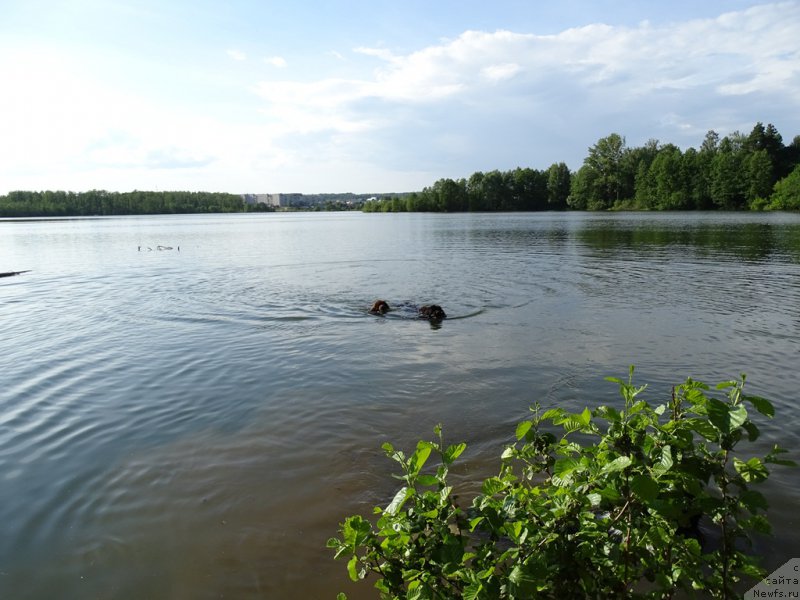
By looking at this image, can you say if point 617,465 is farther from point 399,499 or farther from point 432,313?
point 432,313

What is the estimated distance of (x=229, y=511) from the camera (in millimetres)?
5246

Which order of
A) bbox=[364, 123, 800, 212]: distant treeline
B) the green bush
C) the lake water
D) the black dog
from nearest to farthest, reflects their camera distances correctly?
the green bush → the lake water → the black dog → bbox=[364, 123, 800, 212]: distant treeline

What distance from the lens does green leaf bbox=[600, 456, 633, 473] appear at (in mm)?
2014

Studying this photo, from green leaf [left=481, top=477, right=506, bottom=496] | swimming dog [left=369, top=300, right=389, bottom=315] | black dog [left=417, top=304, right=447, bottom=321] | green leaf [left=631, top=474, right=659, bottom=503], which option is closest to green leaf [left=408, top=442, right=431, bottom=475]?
green leaf [left=481, top=477, right=506, bottom=496]

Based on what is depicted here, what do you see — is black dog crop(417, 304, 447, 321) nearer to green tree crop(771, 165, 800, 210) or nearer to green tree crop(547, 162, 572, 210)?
green tree crop(771, 165, 800, 210)

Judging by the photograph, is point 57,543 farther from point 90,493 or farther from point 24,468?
point 24,468

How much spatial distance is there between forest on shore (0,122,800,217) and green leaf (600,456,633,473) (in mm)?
97818

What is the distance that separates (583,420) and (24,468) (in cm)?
718

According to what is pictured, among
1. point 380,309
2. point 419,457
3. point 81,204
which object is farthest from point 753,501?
point 81,204

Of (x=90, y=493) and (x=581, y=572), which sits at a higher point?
(x=581, y=572)

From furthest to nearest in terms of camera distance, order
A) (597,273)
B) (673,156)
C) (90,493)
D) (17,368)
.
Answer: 1. (673,156)
2. (597,273)
3. (17,368)
4. (90,493)

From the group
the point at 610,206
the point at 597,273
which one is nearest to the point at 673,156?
the point at 610,206

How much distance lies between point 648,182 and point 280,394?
121 meters

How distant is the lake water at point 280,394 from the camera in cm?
466
